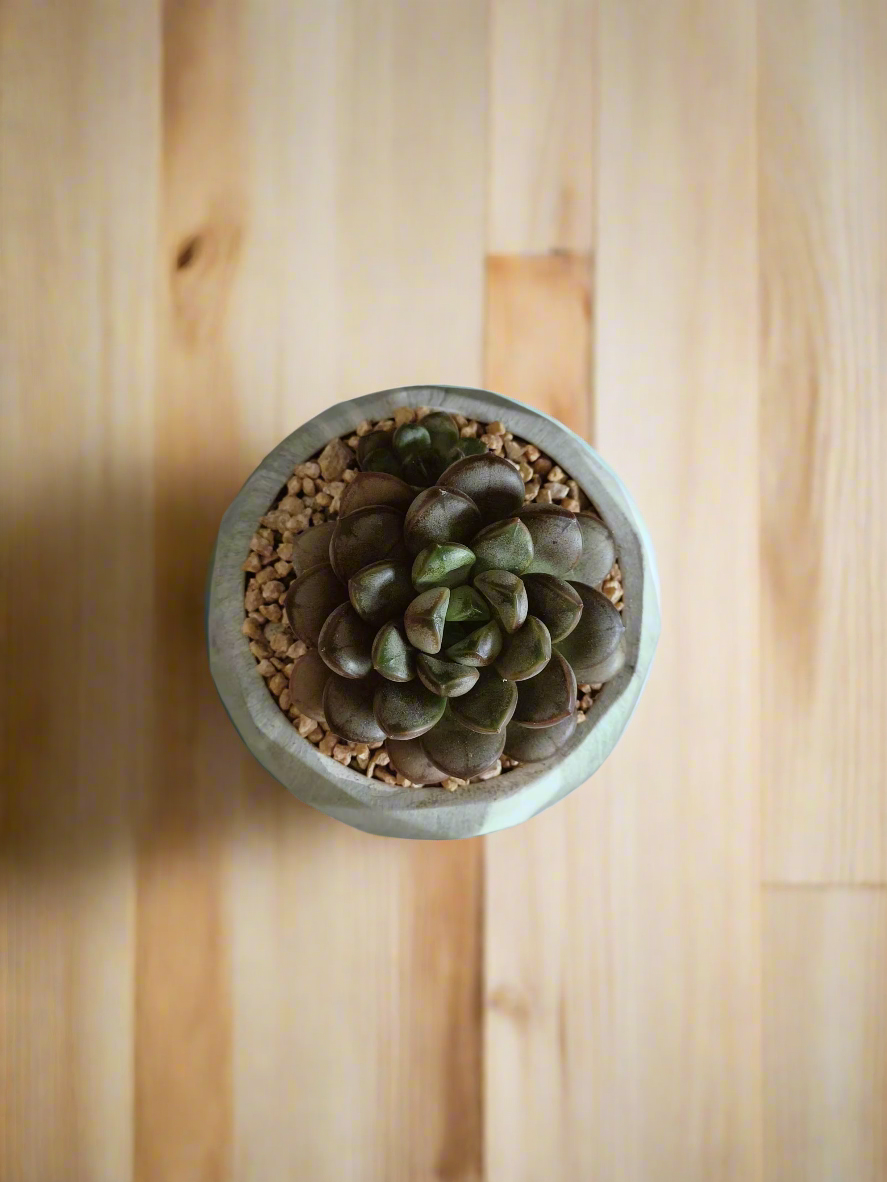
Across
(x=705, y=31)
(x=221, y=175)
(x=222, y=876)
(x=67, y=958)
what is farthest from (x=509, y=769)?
(x=705, y=31)

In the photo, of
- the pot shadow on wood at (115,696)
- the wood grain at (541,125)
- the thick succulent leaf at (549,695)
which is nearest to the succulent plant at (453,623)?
the thick succulent leaf at (549,695)

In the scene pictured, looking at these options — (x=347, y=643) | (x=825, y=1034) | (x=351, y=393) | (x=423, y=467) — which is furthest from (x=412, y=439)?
(x=825, y=1034)

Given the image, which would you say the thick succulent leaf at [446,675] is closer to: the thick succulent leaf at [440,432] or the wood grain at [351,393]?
the thick succulent leaf at [440,432]

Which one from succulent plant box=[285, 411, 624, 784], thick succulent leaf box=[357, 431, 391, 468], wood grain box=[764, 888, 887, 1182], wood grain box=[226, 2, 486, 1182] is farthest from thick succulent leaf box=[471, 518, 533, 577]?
wood grain box=[764, 888, 887, 1182]

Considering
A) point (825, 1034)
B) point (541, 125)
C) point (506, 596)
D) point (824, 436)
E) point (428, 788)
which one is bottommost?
point (825, 1034)

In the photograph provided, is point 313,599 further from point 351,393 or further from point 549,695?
point 351,393

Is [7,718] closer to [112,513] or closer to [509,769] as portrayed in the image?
[112,513]
